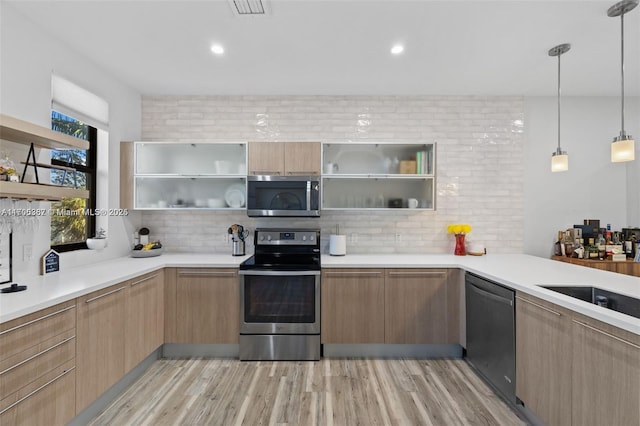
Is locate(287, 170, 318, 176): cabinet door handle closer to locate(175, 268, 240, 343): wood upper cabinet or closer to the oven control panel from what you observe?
the oven control panel

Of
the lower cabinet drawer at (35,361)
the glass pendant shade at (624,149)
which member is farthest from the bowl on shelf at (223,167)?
the glass pendant shade at (624,149)

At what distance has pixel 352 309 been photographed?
9.80 feet

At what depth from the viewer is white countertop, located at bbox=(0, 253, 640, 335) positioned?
1584mm

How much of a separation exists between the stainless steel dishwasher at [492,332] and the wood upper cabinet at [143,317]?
2.76 m

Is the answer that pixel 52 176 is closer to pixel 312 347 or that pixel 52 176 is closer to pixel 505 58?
pixel 312 347

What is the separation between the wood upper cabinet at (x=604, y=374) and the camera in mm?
1354

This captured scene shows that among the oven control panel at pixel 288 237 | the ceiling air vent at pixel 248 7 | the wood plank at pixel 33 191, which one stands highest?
the ceiling air vent at pixel 248 7

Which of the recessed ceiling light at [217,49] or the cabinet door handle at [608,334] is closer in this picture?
the cabinet door handle at [608,334]

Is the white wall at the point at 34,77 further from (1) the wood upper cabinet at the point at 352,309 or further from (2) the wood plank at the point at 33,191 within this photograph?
(1) the wood upper cabinet at the point at 352,309

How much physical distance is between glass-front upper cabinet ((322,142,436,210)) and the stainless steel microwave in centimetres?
18

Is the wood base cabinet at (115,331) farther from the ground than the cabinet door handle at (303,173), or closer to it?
closer to it

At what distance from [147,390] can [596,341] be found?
2940 mm

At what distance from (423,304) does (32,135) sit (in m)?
3.21

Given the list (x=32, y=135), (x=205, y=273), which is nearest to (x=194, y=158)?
(x=205, y=273)
